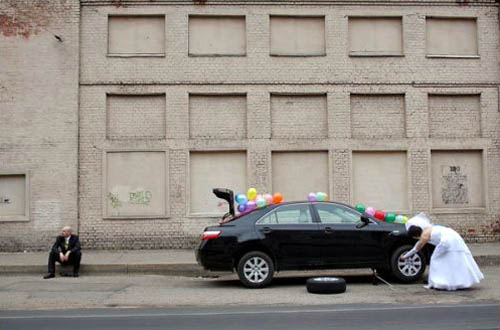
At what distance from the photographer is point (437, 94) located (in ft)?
62.6

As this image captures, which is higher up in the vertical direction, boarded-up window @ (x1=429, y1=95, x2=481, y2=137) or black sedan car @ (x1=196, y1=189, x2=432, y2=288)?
boarded-up window @ (x1=429, y1=95, x2=481, y2=137)

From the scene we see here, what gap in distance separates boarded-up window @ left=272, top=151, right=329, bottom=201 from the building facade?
3 centimetres

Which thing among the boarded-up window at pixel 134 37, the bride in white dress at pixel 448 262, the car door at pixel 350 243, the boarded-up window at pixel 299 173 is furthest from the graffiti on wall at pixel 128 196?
the bride in white dress at pixel 448 262

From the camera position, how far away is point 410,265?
12.8 meters

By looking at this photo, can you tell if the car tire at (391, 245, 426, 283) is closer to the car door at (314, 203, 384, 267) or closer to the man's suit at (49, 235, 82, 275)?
the car door at (314, 203, 384, 267)

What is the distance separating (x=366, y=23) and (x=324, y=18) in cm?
128

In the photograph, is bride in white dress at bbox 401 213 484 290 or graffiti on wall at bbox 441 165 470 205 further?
graffiti on wall at bbox 441 165 470 205

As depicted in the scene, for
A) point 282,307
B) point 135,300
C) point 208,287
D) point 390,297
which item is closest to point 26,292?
point 135,300

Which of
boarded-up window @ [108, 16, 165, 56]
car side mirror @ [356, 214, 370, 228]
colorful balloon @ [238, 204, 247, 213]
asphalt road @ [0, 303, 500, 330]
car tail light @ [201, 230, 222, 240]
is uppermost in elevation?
boarded-up window @ [108, 16, 165, 56]

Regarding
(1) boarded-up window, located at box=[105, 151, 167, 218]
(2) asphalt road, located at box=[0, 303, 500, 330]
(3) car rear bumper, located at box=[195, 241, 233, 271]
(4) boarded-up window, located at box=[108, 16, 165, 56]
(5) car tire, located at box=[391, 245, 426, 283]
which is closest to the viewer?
(2) asphalt road, located at box=[0, 303, 500, 330]

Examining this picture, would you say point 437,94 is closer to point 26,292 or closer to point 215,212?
point 215,212

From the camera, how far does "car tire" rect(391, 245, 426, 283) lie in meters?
12.7

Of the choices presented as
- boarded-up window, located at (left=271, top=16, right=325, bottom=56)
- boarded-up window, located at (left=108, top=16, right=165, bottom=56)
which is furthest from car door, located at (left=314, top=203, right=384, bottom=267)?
A: boarded-up window, located at (left=108, top=16, right=165, bottom=56)

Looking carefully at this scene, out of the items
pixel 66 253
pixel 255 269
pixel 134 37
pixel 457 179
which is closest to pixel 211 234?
pixel 255 269
